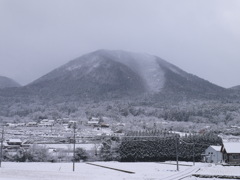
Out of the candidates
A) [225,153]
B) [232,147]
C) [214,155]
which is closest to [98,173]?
[232,147]

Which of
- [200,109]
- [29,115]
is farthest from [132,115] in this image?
[29,115]

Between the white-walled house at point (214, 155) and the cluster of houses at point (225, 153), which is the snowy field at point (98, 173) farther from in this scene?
the white-walled house at point (214, 155)

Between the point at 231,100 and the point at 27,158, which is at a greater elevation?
the point at 231,100

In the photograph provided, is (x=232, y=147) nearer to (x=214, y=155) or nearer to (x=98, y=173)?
(x=214, y=155)

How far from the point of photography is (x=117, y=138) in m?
77.9

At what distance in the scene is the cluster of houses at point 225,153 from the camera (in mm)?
63562

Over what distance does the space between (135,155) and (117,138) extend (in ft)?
29.9

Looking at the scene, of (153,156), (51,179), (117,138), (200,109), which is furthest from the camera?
(200,109)

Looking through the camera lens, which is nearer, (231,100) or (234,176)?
(234,176)

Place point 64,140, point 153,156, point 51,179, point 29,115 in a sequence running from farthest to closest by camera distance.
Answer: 1. point 29,115
2. point 64,140
3. point 153,156
4. point 51,179

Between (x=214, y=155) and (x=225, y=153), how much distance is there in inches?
173

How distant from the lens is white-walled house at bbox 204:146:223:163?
6925cm

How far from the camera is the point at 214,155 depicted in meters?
69.7

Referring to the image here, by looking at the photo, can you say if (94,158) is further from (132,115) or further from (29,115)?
(29,115)
